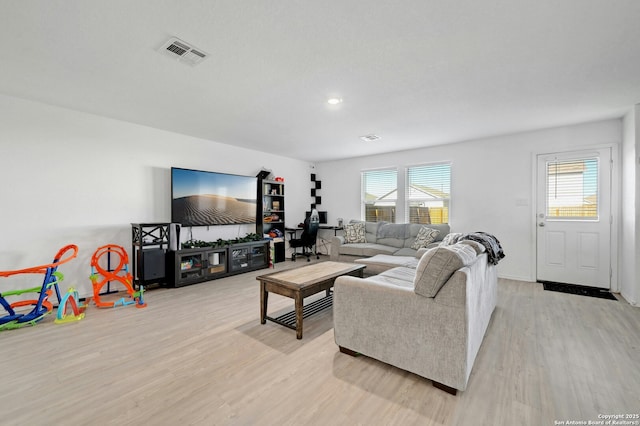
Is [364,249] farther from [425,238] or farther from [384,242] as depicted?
[425,238]

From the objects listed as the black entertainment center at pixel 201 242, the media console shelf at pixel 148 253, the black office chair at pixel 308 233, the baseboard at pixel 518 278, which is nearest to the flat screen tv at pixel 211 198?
the black entertainment center at pixel 201 242

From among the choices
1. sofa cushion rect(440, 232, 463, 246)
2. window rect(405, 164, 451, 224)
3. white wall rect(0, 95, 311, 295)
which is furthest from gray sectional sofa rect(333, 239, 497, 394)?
white wall rect(0, 95, 311, 295)

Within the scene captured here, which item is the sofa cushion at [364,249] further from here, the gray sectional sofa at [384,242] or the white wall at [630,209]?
the white wall at [630,209]

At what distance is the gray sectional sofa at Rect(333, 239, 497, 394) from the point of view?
5.41 feet

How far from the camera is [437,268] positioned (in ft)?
5.66

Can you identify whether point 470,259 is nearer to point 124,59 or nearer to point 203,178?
point 124,59

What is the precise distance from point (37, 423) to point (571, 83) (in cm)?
496

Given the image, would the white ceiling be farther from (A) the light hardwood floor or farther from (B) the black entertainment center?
(A) the light hardwood floor

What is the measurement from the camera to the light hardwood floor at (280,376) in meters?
1.53

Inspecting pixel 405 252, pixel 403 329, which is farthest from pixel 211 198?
pixel 403 329

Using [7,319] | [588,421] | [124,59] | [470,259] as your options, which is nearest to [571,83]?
[470,259]

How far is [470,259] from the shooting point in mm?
1880

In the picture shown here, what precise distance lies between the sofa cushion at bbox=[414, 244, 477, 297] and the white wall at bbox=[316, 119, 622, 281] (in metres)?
3.63

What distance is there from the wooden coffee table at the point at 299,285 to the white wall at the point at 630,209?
3361 mm
